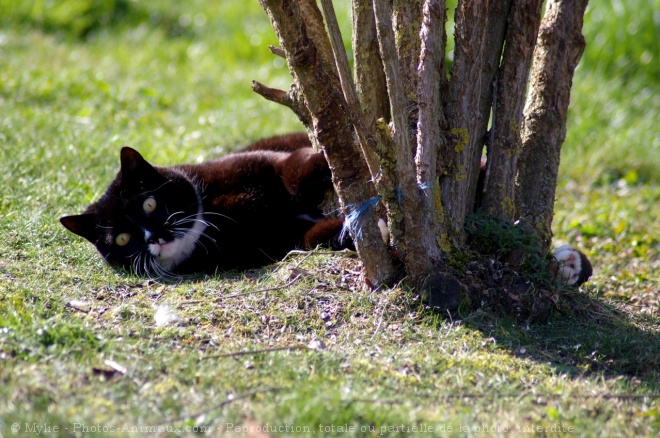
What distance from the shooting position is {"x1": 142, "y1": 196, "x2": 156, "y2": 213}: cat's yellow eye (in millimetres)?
3527

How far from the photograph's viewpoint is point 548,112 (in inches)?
130

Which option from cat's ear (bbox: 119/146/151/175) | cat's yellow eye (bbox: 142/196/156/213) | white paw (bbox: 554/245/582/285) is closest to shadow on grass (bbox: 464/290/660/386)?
white paw (bbox: 554/245/582/285)

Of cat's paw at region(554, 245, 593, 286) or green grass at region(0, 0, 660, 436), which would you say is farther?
cat's paw at region(554, 245, 593, 286)

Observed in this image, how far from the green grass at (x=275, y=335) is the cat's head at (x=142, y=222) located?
13 centimetres

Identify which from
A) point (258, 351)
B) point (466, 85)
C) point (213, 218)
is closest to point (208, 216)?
point (213, 218)

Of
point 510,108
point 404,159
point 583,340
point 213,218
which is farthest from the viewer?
point 213,218

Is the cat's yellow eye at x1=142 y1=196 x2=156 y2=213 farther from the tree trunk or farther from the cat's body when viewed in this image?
the tree trunk

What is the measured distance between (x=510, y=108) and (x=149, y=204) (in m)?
1.76

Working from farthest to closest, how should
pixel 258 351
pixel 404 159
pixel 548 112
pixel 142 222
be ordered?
1. pixel 142 222
2. pixel 548 112
3. pixel 404 159
4. pixel 258 351

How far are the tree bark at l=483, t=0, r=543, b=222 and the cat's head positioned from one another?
1.43 m

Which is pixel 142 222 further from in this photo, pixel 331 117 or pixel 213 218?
pixel 331 117

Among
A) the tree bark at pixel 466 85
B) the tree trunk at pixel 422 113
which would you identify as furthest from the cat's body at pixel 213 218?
the tree bark at pixel 466 85

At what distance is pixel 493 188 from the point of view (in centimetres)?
312

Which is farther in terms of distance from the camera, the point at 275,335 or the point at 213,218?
the point at 213,218
